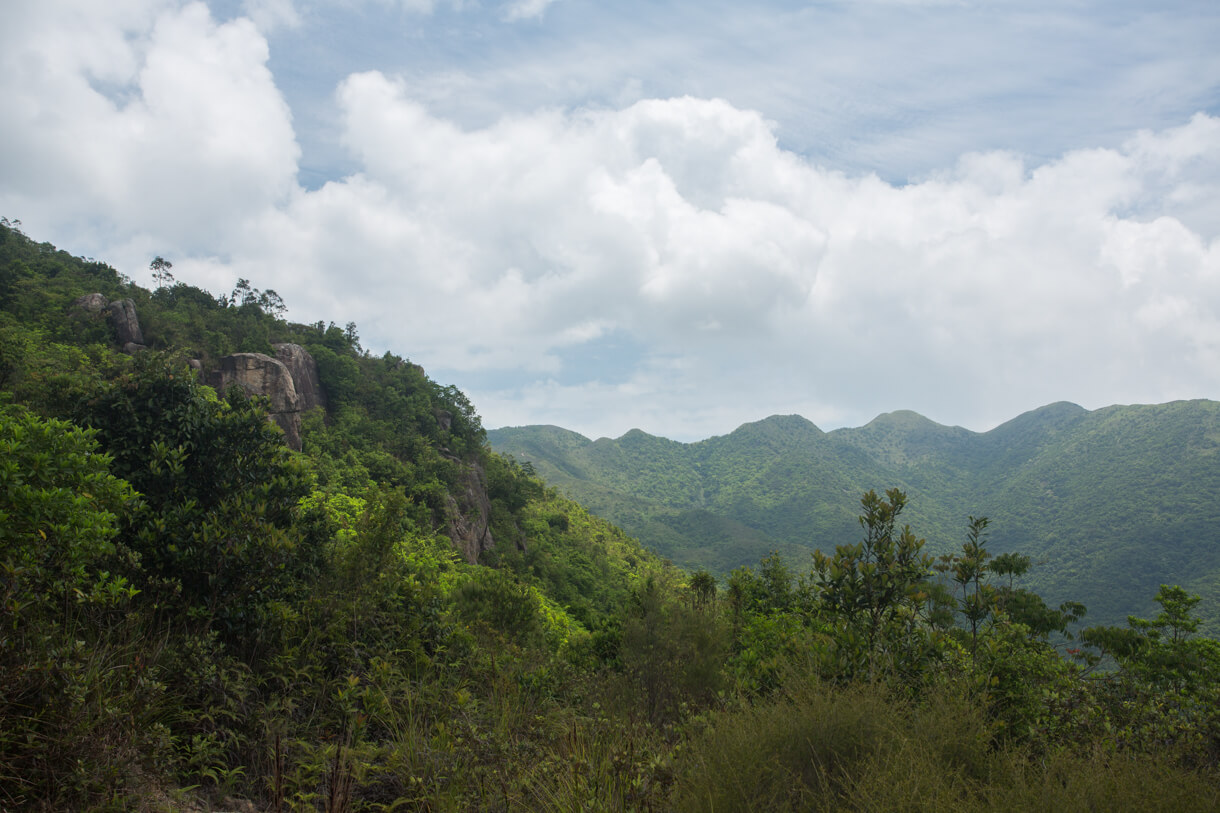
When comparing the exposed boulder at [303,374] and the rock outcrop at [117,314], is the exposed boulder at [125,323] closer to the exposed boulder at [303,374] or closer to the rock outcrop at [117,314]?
the rock outcrop at [117,314]

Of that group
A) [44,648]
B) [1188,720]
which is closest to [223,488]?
[44,648]

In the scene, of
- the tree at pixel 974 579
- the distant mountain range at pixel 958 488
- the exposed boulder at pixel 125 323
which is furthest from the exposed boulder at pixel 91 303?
the distant mountain range at pixel 958 488

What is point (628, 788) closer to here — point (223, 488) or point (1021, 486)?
point (223, 488)

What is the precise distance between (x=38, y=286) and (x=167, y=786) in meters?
34.8

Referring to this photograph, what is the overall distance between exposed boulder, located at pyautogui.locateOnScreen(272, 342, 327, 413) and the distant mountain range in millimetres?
28618

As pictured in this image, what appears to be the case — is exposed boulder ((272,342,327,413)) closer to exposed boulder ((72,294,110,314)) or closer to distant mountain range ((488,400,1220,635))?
exposed boulder ((72,294,110,314))

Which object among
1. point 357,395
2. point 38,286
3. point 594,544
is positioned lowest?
A: point 594,544

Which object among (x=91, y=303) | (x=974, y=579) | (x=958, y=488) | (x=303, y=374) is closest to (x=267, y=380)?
(x=303, y=374)

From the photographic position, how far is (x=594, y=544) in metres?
46.5

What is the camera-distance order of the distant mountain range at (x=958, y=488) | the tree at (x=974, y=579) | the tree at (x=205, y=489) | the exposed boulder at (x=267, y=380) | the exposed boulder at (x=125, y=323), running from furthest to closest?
the distant mountain range at (x=958, y=488) < the exposed boulder at (x=267, y=380) < the exposed boulder at (x=125, y=323) < the tree at (x=205, y=489) < the tree at (x=974, y=579)

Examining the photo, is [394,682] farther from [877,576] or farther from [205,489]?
[877,576]

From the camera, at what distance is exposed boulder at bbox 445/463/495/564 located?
103 ft

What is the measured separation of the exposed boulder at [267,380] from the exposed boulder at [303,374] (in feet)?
5.75

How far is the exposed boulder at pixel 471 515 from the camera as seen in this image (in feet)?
103
